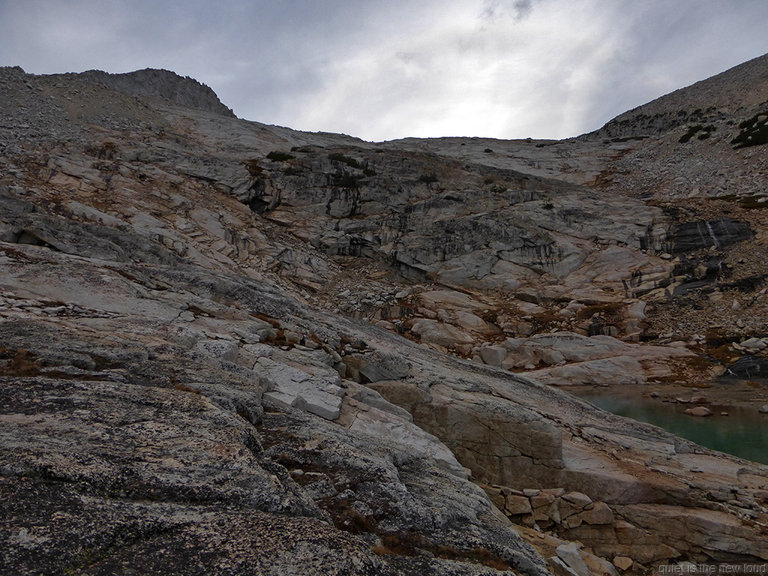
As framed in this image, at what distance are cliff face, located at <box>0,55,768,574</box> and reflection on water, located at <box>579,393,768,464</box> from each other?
321cm

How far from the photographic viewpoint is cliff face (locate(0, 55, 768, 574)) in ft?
14.0

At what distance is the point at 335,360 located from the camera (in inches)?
536

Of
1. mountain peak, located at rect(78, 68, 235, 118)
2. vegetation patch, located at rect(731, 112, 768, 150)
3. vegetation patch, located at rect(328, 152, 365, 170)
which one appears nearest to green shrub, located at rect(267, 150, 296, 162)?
vegetation patch, located at rect(328, 152, 365, 170)

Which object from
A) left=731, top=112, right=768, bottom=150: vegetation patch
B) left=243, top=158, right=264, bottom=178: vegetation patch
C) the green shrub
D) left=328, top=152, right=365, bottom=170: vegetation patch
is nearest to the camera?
left=243, top=158, right=264, bottom=178: vegetation patch

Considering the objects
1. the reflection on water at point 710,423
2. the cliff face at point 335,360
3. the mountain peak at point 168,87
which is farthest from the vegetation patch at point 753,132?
the mountain peak at point 168,87

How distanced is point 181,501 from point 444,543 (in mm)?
3090

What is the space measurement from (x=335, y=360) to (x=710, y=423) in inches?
831

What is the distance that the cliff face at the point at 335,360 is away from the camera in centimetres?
426

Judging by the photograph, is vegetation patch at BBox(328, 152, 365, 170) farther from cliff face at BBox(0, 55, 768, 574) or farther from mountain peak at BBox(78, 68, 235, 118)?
mountain peak at BBox(78, 68, 235, 118)

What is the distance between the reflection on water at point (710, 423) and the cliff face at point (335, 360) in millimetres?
3205

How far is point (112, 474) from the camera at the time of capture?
4250mm

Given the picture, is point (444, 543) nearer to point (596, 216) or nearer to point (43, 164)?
point (43, 164)

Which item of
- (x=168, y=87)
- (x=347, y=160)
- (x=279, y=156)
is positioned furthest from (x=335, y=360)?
(x=168, y=87)

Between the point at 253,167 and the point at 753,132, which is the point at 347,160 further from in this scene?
the point at 753,132
